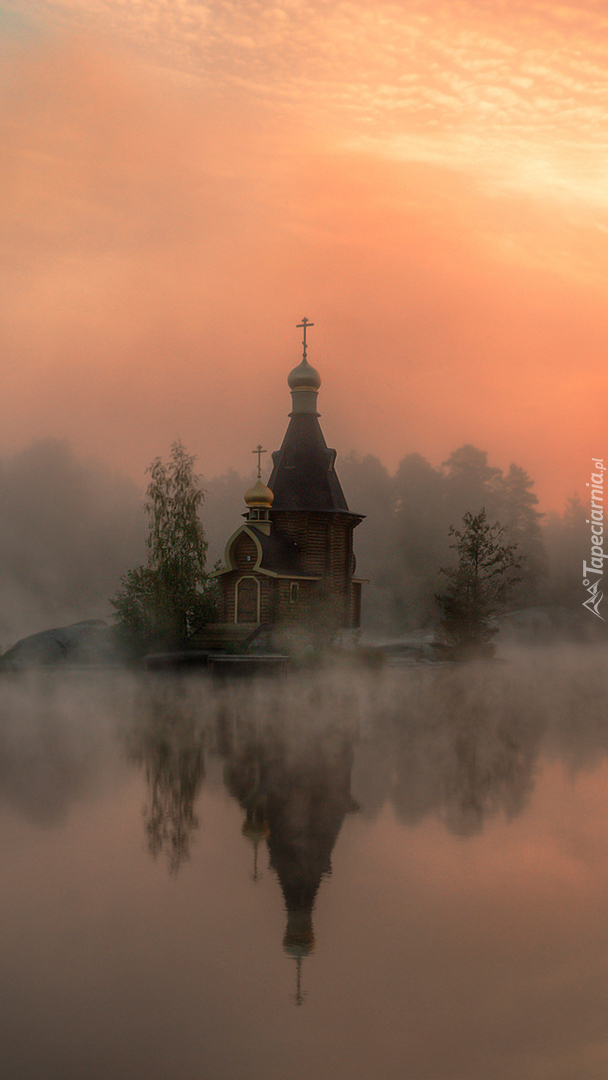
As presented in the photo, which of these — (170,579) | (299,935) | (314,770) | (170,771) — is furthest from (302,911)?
(170,579)

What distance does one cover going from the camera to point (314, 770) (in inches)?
553

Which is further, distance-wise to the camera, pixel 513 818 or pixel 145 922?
pixel 513 818

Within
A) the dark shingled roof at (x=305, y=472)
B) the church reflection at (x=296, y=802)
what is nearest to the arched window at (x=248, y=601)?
the dark shingled roof at (x=305, y=472)

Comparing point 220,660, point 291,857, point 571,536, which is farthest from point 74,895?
point 571,536

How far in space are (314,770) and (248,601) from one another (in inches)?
1191

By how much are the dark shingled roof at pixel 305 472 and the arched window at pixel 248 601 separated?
15.0 feet

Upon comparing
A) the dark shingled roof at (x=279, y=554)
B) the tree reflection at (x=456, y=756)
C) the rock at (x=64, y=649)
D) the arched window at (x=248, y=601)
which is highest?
the dark shingled roof at (x=279, y=554)

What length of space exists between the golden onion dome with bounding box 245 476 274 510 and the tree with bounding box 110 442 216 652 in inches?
159

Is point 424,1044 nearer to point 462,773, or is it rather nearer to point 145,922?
point 145,922

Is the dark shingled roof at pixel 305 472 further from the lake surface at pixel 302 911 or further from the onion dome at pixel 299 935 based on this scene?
the onion dome at pixel 299 935

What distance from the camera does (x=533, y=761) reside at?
15.1 metres

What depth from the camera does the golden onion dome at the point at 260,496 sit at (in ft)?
151

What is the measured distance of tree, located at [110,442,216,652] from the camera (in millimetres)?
39500

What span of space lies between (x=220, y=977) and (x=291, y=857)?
2.99 meters
